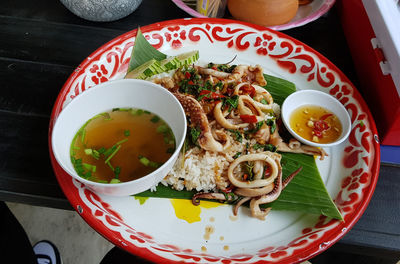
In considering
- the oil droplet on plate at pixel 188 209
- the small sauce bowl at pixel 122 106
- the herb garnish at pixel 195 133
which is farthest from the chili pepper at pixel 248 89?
the oil droplet on plate at pixel 188 209

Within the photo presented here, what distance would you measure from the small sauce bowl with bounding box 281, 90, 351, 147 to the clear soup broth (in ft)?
2.41

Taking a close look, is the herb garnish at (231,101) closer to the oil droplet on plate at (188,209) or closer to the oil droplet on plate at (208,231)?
the oil droplet on plate at (188,209)

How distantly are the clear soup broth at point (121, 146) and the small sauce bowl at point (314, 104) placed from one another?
73cm

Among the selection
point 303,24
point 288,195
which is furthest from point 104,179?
point 303,24

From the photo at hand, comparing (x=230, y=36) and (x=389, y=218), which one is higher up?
(x=230, y=36)

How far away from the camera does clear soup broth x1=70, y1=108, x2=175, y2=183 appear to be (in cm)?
164

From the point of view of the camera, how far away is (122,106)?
1.86m

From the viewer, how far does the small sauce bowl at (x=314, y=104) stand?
6.45ft

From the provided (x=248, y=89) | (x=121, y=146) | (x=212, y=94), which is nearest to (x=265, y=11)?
(x=248, y=89)

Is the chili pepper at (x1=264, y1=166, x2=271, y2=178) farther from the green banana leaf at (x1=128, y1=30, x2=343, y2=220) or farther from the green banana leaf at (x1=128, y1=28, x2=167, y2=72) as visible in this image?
the green banana leaf at (x1=128, y1=28, x2=167, y2=72)

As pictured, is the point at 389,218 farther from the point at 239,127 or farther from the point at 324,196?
the point at 239,127

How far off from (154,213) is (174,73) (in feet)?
3.13

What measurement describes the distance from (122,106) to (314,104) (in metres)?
1.19

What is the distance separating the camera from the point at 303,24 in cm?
248
